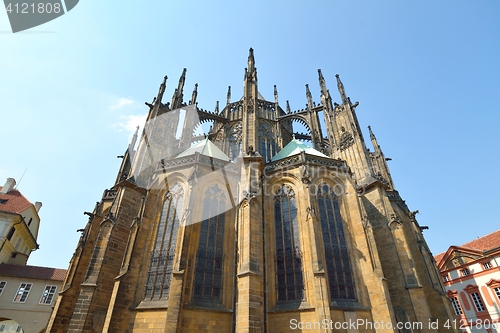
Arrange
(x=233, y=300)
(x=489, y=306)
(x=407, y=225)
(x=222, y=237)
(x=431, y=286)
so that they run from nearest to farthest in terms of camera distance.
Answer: (x=233, y=300) < (x=222, y=237) < (x=431, y=286) < (x=407, y=225) < (x=489, y=306)

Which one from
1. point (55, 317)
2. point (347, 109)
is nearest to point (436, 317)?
point (347, 109)

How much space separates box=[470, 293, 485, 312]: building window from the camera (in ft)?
82.2

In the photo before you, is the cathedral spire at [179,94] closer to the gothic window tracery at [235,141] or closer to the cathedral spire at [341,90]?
the gothic window tracery at [235,141]

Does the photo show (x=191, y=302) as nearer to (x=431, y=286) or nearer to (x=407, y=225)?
(x=431, y=286)

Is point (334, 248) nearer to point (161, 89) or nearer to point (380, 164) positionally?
point (380, 164)

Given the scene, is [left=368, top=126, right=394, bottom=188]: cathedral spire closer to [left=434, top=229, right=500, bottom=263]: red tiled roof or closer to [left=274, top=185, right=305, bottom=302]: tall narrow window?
[left=274, top=185, right=305, bottom=302]: tall narrow window

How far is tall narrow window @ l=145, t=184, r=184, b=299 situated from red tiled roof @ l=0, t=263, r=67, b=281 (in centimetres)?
1633

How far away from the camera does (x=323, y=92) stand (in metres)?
24.6

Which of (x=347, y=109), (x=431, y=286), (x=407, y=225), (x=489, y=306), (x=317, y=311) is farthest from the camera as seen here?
(x=489, y=306)

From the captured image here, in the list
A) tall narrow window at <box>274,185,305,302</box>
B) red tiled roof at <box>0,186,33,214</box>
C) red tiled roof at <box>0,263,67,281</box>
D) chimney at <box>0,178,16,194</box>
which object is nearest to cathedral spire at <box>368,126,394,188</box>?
tall narrow window at <box>274,185,305,302</box>

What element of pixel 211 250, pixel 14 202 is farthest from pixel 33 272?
pixel 211 250

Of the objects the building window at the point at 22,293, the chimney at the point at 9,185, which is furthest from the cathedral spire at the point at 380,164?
the chimney at the point at 9,185

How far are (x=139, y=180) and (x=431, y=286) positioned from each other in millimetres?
18212

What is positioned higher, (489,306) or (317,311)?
(489,306)
